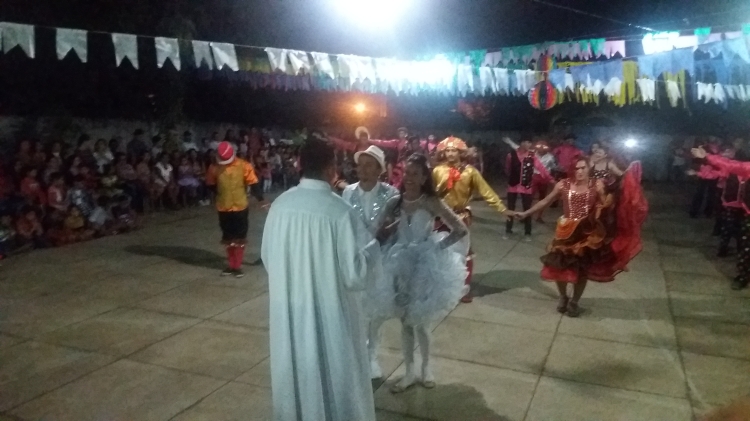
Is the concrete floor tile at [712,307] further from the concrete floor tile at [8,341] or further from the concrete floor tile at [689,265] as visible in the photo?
the concrete floor tile at [8,341]

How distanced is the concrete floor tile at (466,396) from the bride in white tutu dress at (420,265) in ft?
0.39

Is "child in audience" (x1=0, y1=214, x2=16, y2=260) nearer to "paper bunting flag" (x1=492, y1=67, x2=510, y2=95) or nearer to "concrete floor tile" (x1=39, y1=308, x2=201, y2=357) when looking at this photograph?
"concrete floor tile" (x1=39, y1=308, x2=201, y2=357)

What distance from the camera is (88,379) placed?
14.8 feet

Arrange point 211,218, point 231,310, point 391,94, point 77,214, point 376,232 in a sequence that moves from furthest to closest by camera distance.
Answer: point 391,94 → point 211,218 → point 77,214 → point 231,310 → point 376,232

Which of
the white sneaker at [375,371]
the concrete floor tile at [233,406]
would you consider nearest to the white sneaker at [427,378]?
the white sneaker at [375,371]

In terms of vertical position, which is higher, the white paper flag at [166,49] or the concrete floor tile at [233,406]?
the white paper flag at [166,49]

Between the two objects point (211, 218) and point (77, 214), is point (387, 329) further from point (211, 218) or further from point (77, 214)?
point (211, 218)

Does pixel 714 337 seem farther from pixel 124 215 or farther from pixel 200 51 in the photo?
pixel 124 215

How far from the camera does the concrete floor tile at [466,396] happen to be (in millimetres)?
4031

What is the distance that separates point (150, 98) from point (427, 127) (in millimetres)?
12862

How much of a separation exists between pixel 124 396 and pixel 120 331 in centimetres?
141

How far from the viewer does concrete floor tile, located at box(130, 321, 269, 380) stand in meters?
4.75

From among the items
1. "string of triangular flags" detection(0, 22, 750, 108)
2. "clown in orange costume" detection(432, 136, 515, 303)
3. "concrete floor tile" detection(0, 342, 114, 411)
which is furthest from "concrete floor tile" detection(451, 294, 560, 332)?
"string of triangular flags" detection(0, 22, 750, 108)

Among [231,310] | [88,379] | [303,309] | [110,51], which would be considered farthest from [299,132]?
[303,309]
